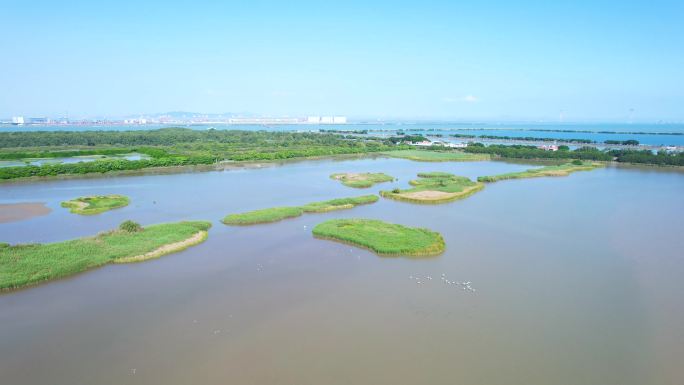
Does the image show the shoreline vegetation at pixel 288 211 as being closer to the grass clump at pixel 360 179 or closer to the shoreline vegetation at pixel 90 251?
the shoreline vegetation at pixel 90 251

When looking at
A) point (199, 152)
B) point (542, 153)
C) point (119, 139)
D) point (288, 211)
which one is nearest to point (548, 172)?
point (542, 153)

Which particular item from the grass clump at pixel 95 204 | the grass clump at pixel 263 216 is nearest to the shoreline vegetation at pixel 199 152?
the grass clump at pixel 95 204

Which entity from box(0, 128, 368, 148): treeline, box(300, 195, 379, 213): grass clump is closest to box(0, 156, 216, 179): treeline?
box(0, 128, 368, 148): treeline

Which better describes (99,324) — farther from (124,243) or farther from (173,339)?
(124,243)

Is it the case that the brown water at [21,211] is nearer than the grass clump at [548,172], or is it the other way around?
the brown water at [21,211]

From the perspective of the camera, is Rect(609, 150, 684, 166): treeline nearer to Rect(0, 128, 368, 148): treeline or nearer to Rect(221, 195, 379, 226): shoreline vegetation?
Rect(221, 195, 379, 226): shoreline vegetation

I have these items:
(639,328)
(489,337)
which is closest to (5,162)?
(489,337)
